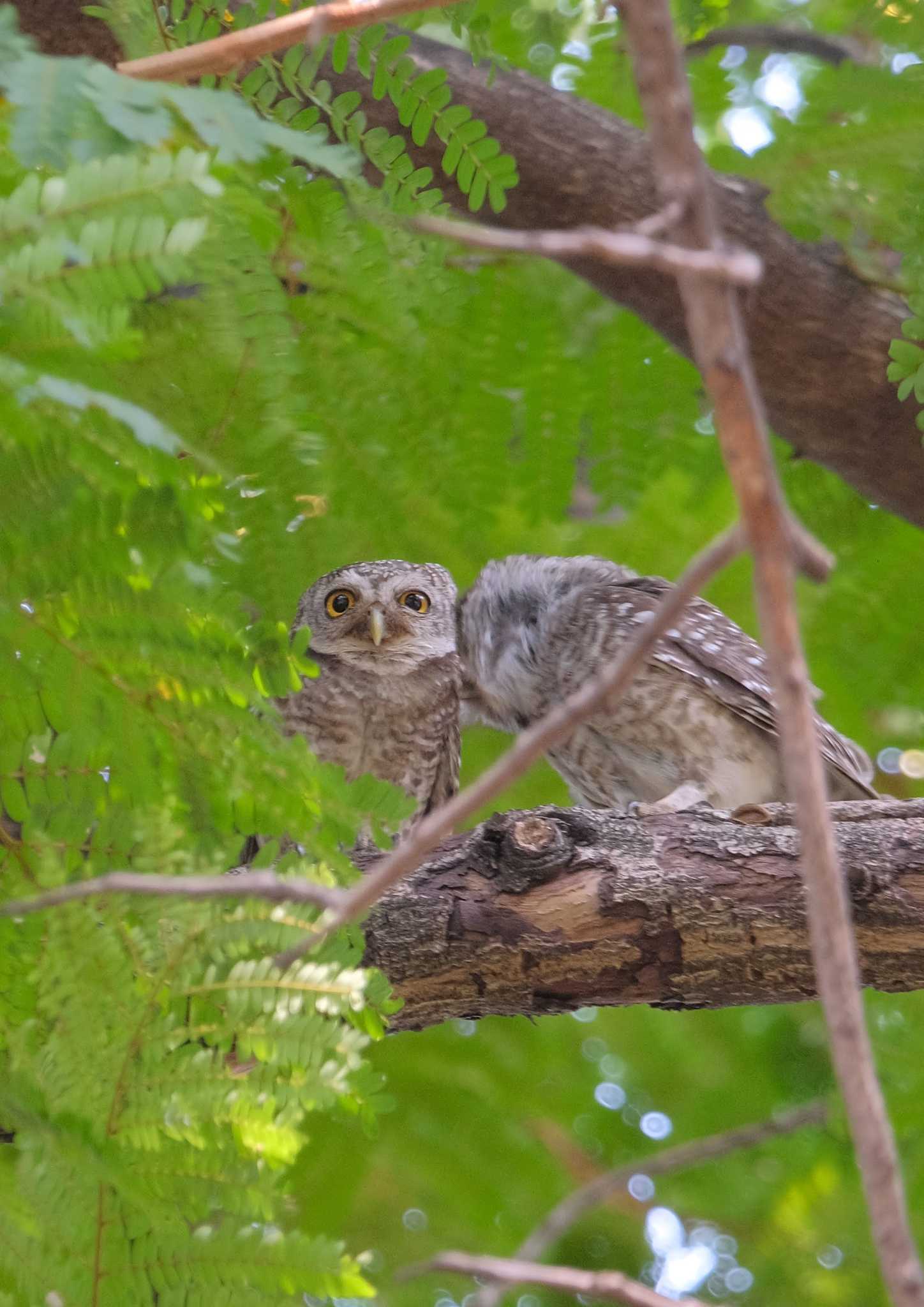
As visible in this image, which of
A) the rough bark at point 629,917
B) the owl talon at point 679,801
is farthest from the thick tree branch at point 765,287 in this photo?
the rough bark at point 629,917

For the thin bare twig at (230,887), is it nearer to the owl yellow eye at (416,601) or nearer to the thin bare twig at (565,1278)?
the thin bare twig at (565,1278)

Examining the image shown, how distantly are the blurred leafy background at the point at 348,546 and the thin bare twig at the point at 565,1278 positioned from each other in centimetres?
74

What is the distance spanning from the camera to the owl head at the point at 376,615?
436cm

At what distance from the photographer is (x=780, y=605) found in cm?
111

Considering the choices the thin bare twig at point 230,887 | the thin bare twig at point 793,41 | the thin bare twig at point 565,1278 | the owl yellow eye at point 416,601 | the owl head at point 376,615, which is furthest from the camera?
the thin bare twig at point 793,41

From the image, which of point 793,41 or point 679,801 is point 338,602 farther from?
point 793,41

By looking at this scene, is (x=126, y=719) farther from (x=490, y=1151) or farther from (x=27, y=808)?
(x=490, y=1151)

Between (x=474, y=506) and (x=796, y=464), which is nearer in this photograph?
(x=474, y=506)

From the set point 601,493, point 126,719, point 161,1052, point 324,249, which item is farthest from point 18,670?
point 601,493

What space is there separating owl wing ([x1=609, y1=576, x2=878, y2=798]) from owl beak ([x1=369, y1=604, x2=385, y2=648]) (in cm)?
72

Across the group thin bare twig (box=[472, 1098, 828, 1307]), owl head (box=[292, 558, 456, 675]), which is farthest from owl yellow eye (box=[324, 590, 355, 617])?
thin bare twig (box=[472, 1098, 828, 1307])

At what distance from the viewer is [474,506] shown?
13.0ft

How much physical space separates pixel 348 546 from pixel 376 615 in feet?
1.46

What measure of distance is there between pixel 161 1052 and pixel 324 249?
1533 millimetres
